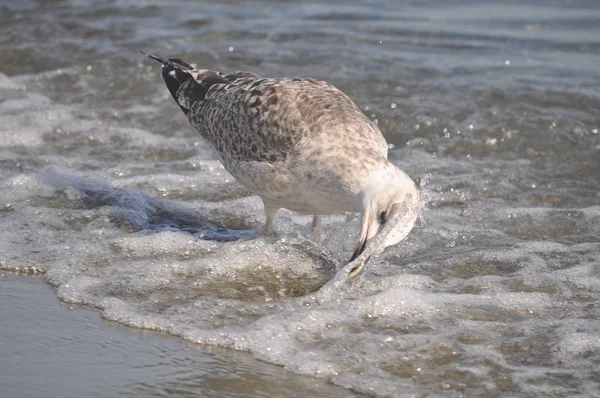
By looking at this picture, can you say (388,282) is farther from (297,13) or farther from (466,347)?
(297,13)

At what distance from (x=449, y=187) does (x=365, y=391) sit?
352cm

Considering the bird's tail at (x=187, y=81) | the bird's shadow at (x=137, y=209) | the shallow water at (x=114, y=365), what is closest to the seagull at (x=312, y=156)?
the bird's tail at (x=187, y=81)

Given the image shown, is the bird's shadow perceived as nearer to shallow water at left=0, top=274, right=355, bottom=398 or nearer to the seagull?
the seagull

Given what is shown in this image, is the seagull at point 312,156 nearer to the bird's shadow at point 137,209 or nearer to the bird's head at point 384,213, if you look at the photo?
the bird's head at point 384,213

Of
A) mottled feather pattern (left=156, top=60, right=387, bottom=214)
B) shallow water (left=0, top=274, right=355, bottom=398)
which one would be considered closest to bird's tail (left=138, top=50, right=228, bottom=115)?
mottled feather pattern (left=156, top=60, right=387, bottom=214)

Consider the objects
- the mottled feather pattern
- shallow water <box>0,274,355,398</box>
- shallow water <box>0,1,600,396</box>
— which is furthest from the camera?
the mottled feather pattern

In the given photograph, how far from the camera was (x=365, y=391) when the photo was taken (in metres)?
4.27

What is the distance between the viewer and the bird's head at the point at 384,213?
510 cm

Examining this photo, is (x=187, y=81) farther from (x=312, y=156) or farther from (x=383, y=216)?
(x=383, y=216)

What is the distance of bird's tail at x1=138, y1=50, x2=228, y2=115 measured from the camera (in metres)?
6.97

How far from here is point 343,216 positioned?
22.9ft

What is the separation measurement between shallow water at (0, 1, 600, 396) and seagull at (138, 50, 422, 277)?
33cm

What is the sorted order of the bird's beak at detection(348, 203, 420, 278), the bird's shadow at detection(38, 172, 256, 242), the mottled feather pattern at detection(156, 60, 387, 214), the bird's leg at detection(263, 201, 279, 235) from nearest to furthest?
the bird's beak at detection(348, 203, 420, 278) < the mottled feather pattern at detection(156, 60, 387, 214) < the bird's leg at detection(263, 201, 279, 235) < the bird's shadow at detection(38, 172, 256, 242)

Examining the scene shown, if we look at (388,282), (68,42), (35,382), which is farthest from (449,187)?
(68,42)
